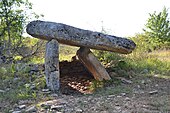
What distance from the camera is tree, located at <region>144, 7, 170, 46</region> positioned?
30.0m

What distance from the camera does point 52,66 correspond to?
6.65 meters

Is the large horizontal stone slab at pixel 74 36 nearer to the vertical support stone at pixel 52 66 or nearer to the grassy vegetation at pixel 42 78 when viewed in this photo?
the vertical support stone at pixel 52 66

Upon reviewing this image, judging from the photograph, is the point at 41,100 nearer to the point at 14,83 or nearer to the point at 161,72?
the point at 14,83

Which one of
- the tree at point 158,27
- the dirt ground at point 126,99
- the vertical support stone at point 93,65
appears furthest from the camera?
the tree at point 158,27

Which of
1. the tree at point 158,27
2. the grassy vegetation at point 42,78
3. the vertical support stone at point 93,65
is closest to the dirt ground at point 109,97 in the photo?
the grassy vegetation at point 42,78

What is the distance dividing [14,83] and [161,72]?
13.2ft

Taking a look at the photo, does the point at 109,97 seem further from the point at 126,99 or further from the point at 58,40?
the point at 58,40

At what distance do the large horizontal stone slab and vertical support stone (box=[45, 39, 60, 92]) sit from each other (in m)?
0.21

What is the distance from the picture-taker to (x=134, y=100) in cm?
560

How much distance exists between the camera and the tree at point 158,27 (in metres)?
30.0

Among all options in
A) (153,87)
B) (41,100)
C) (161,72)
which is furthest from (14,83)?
(161,72)

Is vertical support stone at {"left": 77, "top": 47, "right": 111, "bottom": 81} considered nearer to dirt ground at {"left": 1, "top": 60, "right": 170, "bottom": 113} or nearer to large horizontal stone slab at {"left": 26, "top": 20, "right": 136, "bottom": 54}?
dirt ground at {"left": 1, "top": 60, "right": 170, "bottom": 113}

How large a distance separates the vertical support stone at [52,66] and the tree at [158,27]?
78.7ft

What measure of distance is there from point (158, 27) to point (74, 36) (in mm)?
26123
